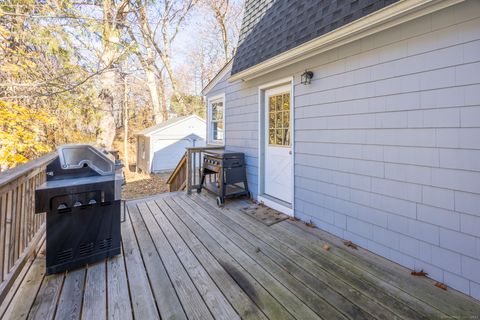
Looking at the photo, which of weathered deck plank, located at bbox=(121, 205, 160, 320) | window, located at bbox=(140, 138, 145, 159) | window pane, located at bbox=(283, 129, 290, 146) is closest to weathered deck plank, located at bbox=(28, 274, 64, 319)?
weathered deck plank, located at bbox=(121, 205, 160, 320)

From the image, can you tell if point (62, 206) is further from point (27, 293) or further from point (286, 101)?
point (286, 101)

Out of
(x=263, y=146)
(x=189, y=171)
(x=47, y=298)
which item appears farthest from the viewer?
(x=189, y=171)

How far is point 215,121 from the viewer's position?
592 cm

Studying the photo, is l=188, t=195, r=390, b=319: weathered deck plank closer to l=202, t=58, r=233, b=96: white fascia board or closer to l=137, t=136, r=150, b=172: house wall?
l=202, t=58, r=233, b=96: white fascia board

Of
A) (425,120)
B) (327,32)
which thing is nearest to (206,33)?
(327,32)

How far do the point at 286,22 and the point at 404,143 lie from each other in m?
2.37

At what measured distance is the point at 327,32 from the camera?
101 inches

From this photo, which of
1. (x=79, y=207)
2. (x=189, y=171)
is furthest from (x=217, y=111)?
(x=79, y=207)

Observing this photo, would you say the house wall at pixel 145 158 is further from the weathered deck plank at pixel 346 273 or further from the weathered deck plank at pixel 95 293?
the weathered deck plank at pixel 95 293

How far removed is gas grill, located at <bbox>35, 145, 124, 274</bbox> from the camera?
6.64ft

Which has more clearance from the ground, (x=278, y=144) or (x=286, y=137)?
(x=286, y=137)

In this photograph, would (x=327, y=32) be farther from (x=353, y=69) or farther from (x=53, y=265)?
(x=53, y=265)

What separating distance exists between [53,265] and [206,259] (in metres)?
1.36

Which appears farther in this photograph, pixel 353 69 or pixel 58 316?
pixel 353 69
